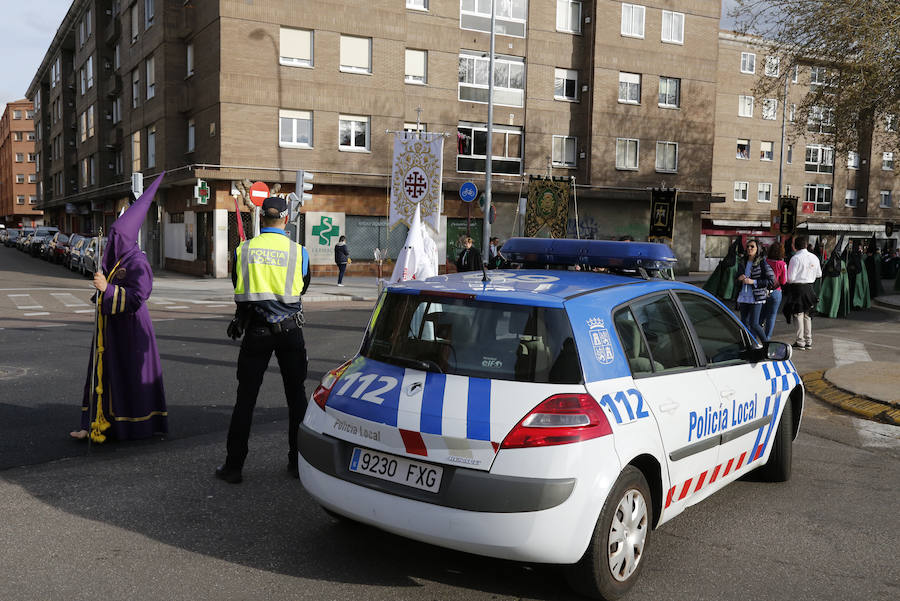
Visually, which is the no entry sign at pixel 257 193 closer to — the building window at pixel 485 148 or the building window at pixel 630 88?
the building window at pixel 485 148

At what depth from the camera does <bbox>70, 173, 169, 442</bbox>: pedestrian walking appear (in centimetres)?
597

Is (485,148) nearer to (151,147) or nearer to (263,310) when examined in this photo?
(151,147)

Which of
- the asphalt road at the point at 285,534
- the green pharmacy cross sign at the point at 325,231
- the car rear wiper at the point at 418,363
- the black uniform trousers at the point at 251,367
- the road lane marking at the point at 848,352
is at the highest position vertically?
the green pharmacy cross sign at the point at 325,231

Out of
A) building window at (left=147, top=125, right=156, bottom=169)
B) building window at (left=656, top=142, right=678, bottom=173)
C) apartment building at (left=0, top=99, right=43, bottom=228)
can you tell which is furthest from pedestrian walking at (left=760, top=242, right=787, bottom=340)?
apartment building at (left=0, top=99, right=43, bottom=228)

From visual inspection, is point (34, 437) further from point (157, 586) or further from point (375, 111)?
point (375, 111)

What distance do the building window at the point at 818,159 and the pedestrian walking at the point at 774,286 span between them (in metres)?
44.7

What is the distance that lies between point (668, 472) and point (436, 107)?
29.6m

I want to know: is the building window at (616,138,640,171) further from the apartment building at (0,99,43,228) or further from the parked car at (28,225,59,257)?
the apartment building at (0,99,43,228)

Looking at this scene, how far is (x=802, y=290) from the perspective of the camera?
500 inches

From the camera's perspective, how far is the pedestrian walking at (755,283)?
11742 millimetres

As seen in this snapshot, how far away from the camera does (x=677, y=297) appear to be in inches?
183

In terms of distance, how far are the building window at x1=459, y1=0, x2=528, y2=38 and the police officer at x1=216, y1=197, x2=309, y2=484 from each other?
2949 centimetres

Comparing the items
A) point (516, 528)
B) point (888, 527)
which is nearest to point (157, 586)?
point (516, 528)

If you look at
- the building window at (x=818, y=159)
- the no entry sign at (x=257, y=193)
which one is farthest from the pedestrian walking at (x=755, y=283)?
the building window at (x=818, y=159)
